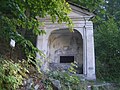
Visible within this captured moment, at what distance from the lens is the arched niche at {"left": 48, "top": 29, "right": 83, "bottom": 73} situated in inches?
422

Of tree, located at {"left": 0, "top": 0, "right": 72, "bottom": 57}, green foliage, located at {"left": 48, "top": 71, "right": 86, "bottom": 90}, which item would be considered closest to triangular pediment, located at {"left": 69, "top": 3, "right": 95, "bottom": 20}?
green foliage, located at {"left": 48, "top": 71, "right": 86, "bottom": 90}

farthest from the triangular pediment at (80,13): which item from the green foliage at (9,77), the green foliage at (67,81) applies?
the green foliage at (9,77)

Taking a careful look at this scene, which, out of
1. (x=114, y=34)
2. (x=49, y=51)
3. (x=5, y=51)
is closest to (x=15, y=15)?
(x=5, y=51)

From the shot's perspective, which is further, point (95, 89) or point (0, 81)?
point (95, 89)

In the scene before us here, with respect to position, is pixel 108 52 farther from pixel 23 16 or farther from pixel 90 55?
pixel 23 16

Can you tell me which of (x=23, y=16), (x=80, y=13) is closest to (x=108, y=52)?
(x=80, y=13)

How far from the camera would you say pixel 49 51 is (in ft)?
35.3

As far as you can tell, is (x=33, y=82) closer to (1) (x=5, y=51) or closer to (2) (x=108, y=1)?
(1) (x=5, y=51)

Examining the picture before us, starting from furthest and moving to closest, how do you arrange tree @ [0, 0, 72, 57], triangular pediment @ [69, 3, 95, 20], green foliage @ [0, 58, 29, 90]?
triangular pediment @ [69, 3, 95, 20] → tree @ [0, 0, 72, 57] → green foliage @ [0, 58, 29, 90]

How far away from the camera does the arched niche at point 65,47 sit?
1072 centimetres

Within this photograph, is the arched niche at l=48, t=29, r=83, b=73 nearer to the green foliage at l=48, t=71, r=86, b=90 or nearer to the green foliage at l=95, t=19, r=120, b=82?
the green foliage at l=95, t=19, r=120, b=82

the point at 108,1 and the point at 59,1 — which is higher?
the point at 108,1

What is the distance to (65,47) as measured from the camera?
1105cm

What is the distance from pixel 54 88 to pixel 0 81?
6.11ft
